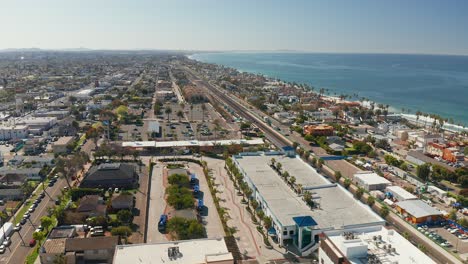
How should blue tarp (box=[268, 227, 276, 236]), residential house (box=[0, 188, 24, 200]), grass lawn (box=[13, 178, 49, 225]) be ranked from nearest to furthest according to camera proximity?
blue tarp (box=[268, 227, 276, 236]) → grass lawn (box=[13, 178, 49, 225]) → residential house (box=[0, 188, 24, 200])

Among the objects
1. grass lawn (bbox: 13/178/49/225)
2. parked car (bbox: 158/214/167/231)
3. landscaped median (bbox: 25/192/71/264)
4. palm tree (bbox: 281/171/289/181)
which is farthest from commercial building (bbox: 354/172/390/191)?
grass lawn (bbox: 13/178/49/225)

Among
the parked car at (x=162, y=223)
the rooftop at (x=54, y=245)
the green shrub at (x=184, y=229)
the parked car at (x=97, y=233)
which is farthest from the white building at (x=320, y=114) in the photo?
the rooftop at (x=54, y=245)

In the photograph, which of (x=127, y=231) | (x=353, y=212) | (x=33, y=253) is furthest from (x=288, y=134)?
(x=33, y=253)

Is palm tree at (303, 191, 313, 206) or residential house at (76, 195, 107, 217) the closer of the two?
palm tree at (303, 191, 313, 206)

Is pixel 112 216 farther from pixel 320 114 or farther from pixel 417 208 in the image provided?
pixel 320 114

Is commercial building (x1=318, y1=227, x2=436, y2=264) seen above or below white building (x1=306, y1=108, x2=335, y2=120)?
above

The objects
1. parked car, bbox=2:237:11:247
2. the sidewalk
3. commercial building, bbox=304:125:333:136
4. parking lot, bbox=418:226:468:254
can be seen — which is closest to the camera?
the sidewalk

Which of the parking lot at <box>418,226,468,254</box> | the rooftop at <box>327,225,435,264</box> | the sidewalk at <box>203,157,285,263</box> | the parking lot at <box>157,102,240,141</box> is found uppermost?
the rooftop at <box>327,225,435,264</box>

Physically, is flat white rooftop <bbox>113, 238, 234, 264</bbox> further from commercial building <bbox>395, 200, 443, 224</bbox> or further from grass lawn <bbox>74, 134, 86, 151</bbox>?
grass lawn <bbox>74, 134, 86, 151</bbox>
